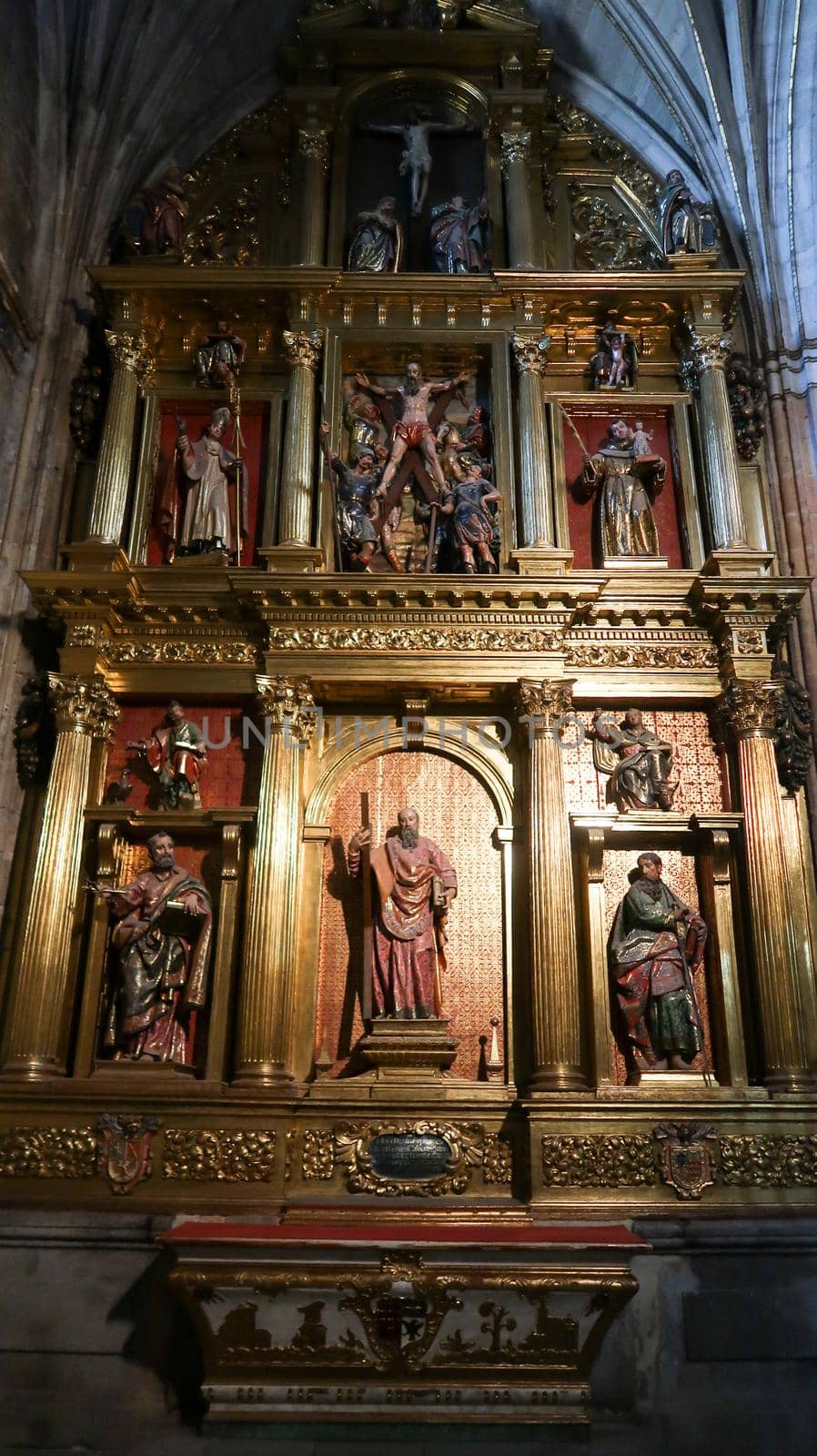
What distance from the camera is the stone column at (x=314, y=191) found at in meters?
13.6

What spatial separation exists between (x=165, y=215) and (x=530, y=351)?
13.6 feet

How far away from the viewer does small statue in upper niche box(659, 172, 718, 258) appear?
1338 cm

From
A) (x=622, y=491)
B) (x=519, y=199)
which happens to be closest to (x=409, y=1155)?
(x=622, y=491)

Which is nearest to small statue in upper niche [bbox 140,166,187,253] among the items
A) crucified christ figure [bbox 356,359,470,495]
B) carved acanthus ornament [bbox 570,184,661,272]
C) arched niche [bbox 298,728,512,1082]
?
crucified christ figure [bbox 356,359,470,495]

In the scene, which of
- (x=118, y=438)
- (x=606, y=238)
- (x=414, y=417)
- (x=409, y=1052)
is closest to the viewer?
(x=409, y=1052)

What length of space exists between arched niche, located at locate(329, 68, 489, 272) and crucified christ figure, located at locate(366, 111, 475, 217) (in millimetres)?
75

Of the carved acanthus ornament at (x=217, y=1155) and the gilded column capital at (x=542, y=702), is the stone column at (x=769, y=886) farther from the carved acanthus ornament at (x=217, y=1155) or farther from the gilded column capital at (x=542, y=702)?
the carved acanthus ornament at (x=217, y=1155)

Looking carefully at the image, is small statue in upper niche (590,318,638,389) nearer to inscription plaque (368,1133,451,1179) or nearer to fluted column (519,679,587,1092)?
fluted column (519,679,587,1092)

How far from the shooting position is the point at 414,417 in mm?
12922

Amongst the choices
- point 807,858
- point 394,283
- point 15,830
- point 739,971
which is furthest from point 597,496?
point 15,830

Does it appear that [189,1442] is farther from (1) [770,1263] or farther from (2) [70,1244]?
(1) [770,1263]

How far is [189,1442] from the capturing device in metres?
8.45

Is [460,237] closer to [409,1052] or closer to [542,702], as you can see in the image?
[542,702]

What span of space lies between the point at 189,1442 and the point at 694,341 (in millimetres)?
10858
